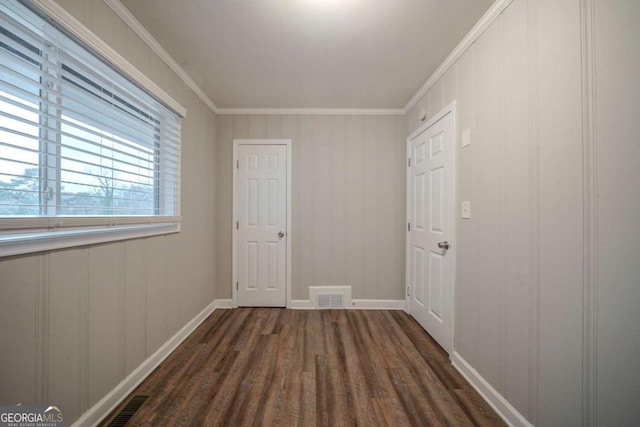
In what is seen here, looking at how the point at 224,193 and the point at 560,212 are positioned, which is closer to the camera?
the point at 560,212

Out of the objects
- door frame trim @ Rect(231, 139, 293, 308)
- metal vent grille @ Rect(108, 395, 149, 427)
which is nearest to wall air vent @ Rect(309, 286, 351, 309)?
door frame trim @ Rect(231, 139, 293, 308)

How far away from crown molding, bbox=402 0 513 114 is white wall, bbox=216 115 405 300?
67 cm

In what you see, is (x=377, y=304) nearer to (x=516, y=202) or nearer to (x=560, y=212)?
(x=516, y=202)

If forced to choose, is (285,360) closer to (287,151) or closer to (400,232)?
(400,232)

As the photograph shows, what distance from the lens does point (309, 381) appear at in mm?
1646

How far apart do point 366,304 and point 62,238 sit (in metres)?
2.78

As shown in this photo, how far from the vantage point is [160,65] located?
187 cm

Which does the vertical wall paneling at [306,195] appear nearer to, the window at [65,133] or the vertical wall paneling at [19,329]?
the window at [65,133]

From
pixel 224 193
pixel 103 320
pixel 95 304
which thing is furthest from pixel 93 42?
pixel 224 193

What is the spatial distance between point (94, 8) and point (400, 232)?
10.3 feet

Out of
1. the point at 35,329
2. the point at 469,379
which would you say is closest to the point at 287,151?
the point at 35,329

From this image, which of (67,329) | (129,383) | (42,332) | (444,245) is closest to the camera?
(42,332)

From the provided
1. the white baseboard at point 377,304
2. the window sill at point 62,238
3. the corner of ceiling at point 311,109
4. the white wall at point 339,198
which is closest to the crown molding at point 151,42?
the corner of ceiling at point 311,109

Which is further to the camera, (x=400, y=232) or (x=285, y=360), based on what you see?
(x=400, y=232)
